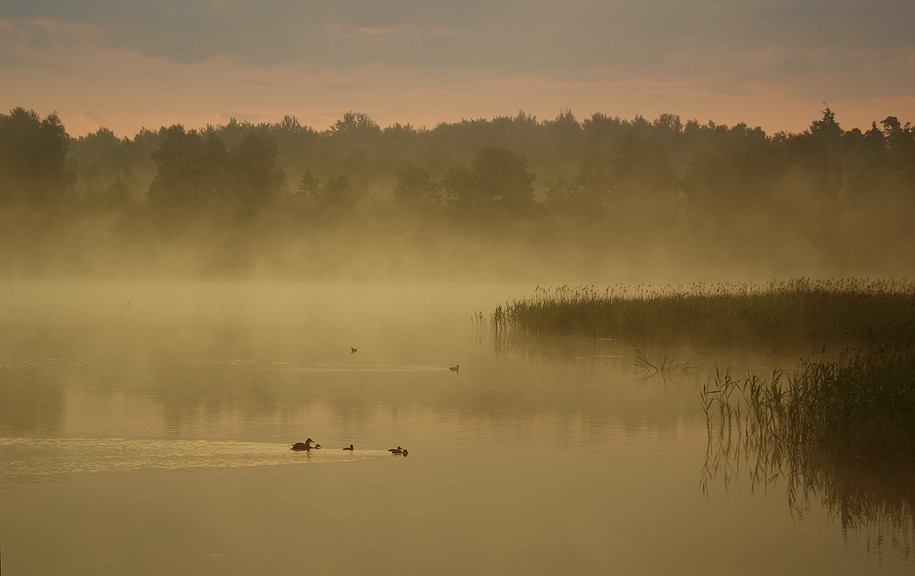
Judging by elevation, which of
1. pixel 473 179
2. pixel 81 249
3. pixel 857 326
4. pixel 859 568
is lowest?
pixel 859 568

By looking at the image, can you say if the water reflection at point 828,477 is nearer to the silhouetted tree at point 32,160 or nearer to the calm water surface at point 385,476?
the calm water surface at point 385,476

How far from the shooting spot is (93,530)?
1020 cm

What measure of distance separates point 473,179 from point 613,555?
7994 cm

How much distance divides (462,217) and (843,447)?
7516cm

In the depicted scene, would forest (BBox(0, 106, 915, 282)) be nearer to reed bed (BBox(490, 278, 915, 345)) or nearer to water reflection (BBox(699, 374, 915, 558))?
reed bed (BBox(490, 278, 915, 345))

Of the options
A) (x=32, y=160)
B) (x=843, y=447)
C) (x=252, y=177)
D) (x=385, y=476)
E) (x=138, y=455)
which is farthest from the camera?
(x=252, y=177)

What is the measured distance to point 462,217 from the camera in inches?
3494

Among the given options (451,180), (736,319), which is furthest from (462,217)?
(736,319)

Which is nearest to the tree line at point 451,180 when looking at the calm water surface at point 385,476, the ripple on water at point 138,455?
the calm water surface at point 385,476

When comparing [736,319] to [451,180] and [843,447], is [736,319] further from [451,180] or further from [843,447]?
[451,180]

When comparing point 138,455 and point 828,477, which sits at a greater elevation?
point 138,455

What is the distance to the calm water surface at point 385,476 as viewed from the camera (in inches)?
385

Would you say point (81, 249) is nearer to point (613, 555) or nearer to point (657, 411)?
point (657, 411)

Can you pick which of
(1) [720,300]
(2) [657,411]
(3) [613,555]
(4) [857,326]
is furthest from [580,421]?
(1) [720,300]
